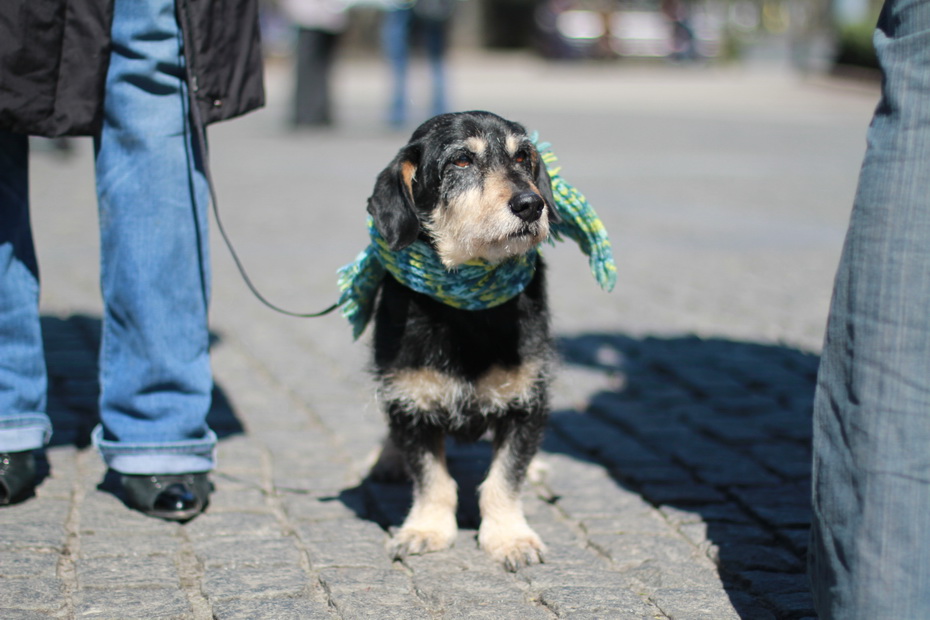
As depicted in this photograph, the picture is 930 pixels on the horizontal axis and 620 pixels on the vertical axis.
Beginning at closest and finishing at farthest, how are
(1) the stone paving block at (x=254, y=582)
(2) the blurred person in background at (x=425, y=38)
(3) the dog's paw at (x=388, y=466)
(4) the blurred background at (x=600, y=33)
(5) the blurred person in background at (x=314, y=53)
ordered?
(1) the stone paving block at (x=254, y=582), (3) the dog's paw at (x=388, y=466), (5) the blurred person in background at (x=314, y=53), (2) the blurred person in background at (x=425, y=38), (4) the blurred background at (x=600, y=33)

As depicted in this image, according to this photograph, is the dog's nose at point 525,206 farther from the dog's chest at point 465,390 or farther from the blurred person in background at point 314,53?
the blurred person in background at point 314,53

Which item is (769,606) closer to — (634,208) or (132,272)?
(132,272)

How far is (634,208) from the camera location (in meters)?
9.46

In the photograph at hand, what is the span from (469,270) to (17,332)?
4.94ft

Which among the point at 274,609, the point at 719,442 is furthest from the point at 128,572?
the point at 719,442

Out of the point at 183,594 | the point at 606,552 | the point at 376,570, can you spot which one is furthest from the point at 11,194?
the point at 606,552

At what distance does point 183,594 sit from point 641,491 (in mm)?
1649

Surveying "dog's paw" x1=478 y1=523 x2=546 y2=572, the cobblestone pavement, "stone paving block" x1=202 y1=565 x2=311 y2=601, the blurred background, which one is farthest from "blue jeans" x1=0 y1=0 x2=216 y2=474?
the blurred background

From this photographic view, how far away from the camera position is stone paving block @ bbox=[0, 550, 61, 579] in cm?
303

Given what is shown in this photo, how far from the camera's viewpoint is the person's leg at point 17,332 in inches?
136

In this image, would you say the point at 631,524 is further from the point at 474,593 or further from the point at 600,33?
the point at 600,33

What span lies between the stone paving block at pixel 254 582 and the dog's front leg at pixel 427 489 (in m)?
0.34

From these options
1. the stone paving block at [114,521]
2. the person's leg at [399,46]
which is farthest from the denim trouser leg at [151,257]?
the person's leg at [399,46]

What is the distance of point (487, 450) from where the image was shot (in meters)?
4.38
